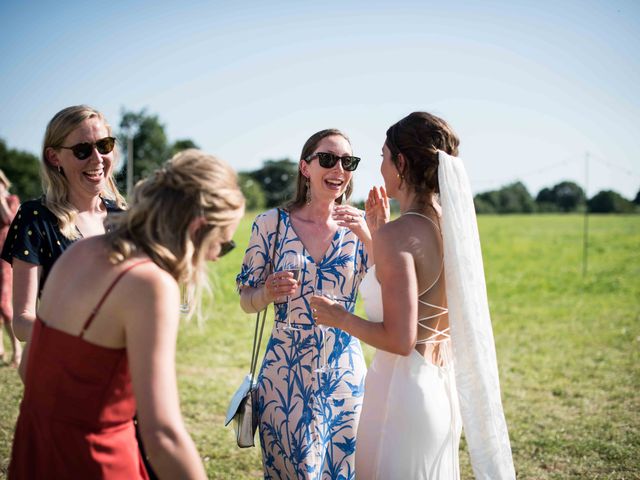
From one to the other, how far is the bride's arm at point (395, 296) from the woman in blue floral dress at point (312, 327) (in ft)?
2.47

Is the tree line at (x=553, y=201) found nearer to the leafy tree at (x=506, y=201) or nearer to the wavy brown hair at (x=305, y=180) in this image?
the leafy tree at (x=506, y=201)

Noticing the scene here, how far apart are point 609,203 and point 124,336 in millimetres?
75460

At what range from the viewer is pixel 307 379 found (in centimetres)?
337

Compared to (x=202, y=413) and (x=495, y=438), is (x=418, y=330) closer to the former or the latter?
(x=495, y=438)

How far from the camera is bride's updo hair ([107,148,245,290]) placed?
1.93 meters

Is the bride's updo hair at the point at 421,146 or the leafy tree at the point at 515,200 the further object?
the leafy tree at the point at 515,200

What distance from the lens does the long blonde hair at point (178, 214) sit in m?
1.93

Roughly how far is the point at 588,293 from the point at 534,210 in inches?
2469

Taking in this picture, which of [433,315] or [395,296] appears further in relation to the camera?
[433,315]

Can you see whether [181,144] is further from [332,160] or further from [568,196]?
[332,160]

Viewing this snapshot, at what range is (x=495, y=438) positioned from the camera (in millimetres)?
2779

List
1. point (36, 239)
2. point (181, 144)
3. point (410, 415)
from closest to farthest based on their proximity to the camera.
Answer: point (410, 415) < point (36, 239) < point (181, 144)

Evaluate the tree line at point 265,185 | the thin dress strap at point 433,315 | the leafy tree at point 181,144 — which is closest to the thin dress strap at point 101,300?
the thin dress strap at point 433,315

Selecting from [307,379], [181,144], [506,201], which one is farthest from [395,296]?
[181,144]
